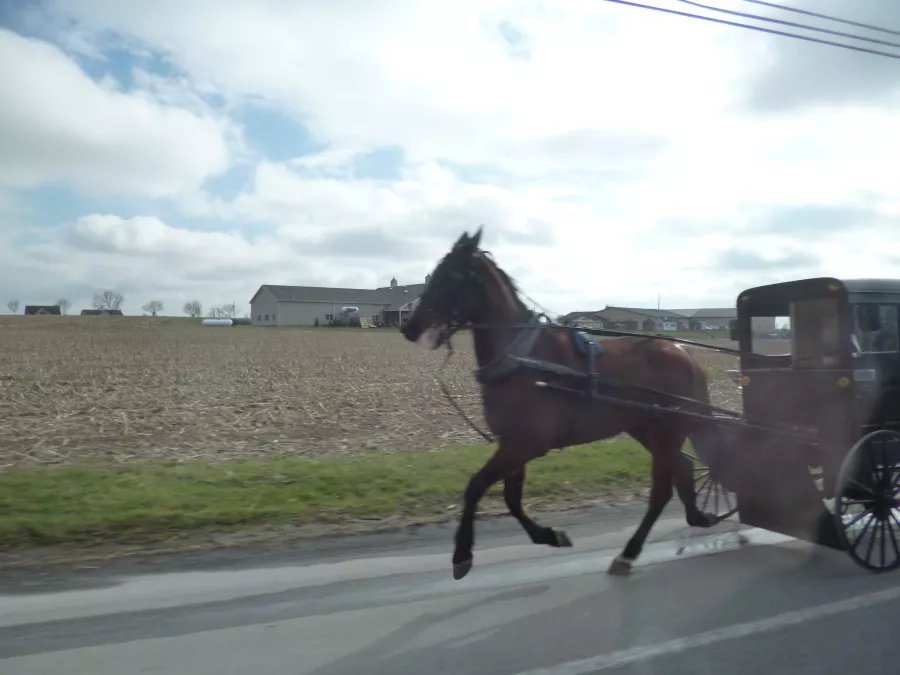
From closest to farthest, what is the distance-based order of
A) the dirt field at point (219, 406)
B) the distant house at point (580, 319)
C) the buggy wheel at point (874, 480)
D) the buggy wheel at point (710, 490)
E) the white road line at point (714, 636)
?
the white road line at point (714, 636) < the buggy wheel at point (874, 480) < the distant house at point (580, 319) < the buggy wheel at point (710, 490) < the dirt field at point (219, 406)

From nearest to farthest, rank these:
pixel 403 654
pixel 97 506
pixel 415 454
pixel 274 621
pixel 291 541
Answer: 1. pixel 403 654
2. pixel 274 621
3. pixel 291 541
4. pixel 97 506
5. pixel 415 454

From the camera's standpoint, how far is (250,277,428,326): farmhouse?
87.4m

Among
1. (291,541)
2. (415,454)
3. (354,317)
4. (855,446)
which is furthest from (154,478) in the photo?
(354,317)

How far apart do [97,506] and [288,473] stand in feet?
7.34

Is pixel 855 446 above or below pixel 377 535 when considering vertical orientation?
above

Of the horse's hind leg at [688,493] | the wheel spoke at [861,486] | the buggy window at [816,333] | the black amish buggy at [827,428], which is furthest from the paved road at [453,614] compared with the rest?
Result: the buggy window at [816,333]

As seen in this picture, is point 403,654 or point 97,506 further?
point 97,506

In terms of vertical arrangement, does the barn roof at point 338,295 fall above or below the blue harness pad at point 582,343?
above

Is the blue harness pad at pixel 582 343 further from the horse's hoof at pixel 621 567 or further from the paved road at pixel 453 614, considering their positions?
the paved road at pixel 453 614

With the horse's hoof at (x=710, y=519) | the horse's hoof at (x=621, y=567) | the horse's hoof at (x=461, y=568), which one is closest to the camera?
the horse's hoof at (x=461, y=568)

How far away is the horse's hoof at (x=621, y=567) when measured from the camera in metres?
5.87

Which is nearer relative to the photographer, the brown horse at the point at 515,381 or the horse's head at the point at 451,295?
the brown horse at the point at 515,381

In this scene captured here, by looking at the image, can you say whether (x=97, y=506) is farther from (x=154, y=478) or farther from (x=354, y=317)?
(x=354, y=317)

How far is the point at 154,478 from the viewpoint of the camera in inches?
337
